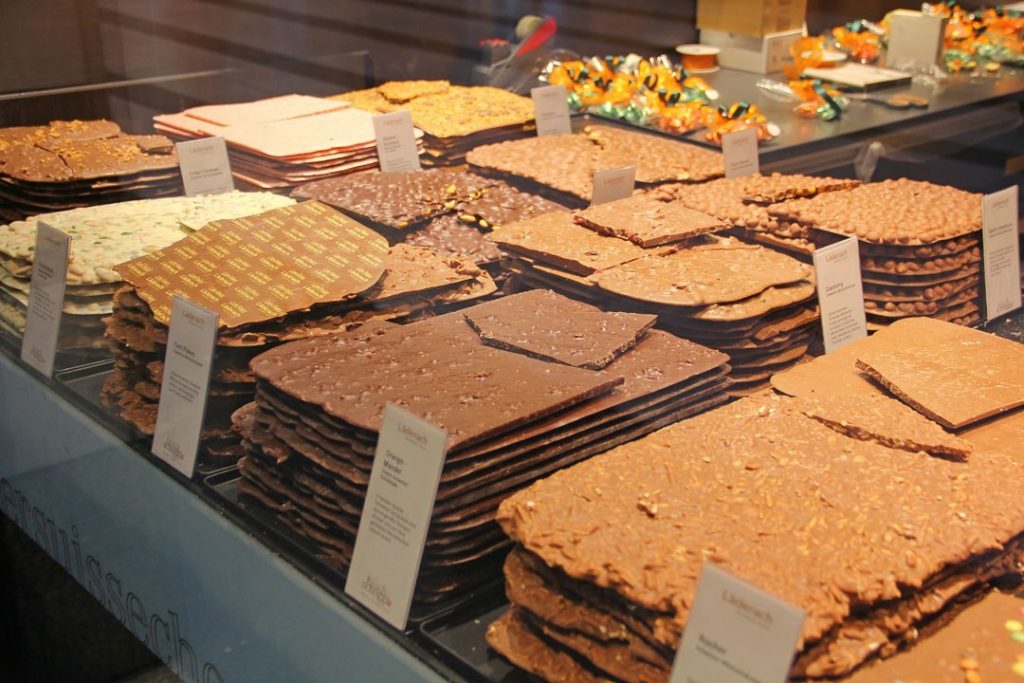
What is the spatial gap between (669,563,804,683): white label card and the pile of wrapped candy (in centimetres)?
229

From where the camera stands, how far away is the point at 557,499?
1258 mm

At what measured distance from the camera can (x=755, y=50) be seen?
401cm

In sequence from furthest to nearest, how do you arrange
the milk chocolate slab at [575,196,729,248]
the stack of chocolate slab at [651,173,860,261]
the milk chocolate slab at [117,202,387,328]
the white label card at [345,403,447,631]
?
1. the stack of chocolate slab at [651,173,860,261]
2. the milk chocolate slab at [575,196,729,248]
3. the milk chocolate slab at [117,202,387,328]
4. the white label card at [345,403,447,631]

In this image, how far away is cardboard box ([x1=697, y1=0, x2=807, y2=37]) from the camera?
3.96 m

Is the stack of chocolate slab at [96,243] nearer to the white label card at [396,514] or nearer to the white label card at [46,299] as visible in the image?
the white label card at [46,299]

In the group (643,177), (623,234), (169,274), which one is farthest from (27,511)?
(643,177)

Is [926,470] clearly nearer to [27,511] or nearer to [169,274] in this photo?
[169,274]

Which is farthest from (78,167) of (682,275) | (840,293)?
(840,293)

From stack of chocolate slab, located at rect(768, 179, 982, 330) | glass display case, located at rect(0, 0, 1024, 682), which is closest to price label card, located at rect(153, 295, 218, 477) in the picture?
glass display case, located at rect(0, 0, 1024, 682)

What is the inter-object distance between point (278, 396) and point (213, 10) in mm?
1298

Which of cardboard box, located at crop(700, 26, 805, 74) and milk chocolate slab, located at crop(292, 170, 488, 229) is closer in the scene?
milk chocolate slab, located at crop(292, 170, 488, 229)

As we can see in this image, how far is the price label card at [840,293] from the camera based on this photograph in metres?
1.98

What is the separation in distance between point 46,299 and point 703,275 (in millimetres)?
1167

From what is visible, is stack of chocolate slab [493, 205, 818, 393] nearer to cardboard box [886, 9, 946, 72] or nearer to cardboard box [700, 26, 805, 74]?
cardboard box [700, 26, 805, 74]
